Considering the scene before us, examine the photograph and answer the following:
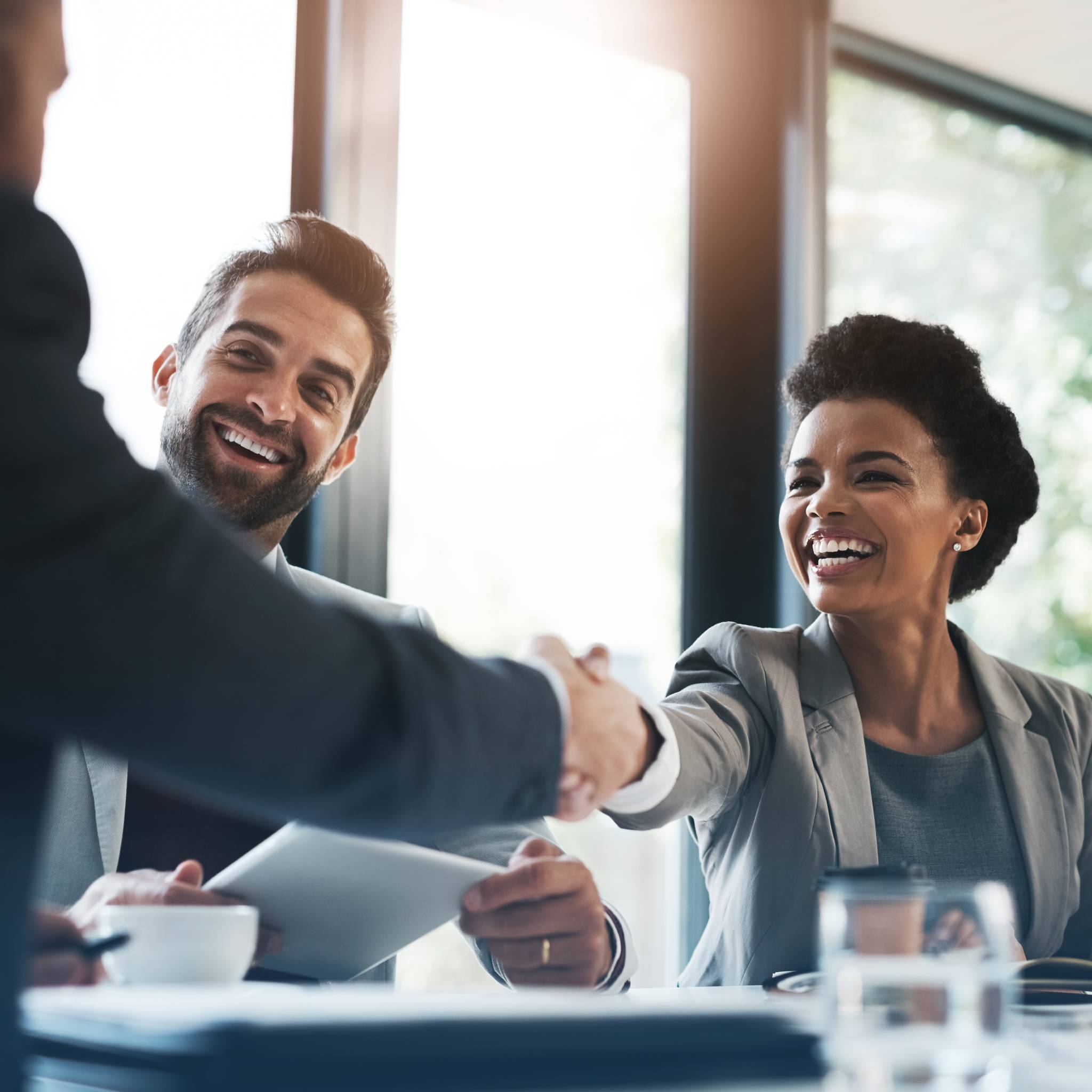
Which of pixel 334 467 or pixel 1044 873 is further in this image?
pixel 334 467

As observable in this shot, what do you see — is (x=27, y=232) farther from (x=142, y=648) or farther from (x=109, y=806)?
(x=109, y=806)

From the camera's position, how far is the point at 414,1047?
1.86ft

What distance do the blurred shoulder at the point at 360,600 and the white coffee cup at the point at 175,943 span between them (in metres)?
1.04

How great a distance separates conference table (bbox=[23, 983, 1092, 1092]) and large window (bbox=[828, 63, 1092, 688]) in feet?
8.42

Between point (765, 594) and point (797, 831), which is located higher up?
point (765, 594)

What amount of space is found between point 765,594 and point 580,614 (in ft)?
1.43

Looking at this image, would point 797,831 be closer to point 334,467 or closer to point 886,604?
point 886,604

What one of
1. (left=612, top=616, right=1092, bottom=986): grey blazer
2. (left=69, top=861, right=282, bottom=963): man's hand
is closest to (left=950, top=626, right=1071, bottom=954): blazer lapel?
(left=612, top=616, right=1092, bottom=986): grey blazer

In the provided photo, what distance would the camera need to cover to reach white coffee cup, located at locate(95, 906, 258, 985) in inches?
36.4

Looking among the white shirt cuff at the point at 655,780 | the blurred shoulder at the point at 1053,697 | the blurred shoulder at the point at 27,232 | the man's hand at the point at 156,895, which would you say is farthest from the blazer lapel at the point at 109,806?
the blurred shoulder at the point at 1053,697

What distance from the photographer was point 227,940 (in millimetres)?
942

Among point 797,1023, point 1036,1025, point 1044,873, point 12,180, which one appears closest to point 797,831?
point 1044,873

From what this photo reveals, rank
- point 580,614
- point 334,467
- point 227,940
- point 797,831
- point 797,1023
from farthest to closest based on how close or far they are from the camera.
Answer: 1. point 580,614
2. point 334,467
3. point 797,831
4. point 227,940
5. point 797,1023

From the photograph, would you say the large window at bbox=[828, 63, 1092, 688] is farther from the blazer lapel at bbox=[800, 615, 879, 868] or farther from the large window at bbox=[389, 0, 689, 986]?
the blazer lapel at bbox=[800, 615, 879, 868]
